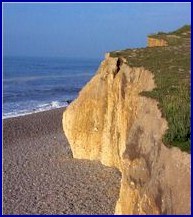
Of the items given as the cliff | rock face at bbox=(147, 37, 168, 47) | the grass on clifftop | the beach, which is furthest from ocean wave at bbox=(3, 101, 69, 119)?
the cliff

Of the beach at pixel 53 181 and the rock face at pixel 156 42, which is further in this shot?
the rock face at pixel 156 42

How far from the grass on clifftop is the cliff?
21 cm

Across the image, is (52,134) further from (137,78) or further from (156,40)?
Result: (137,78)

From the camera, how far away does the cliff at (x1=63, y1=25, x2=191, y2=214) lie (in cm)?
1104

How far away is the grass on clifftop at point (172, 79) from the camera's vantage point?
1214cm

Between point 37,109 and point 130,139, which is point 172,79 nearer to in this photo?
point 130,139

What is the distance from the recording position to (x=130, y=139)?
1379 cm

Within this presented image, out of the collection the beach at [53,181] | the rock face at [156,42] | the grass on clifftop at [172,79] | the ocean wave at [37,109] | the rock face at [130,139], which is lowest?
the ocean wave at [37,109]

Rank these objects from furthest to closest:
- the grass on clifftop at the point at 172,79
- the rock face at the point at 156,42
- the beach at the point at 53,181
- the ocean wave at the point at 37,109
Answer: the ocean wave at the point at 37,109 → the rock face at the point at 156,42 → the beach at the point at 53,181 → the grass on clifftop at the point at 172,79

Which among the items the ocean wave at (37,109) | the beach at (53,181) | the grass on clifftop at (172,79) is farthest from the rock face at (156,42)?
the ocean wave at (37,109)

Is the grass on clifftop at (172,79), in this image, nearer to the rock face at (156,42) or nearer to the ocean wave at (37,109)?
the rock face at (156,42)

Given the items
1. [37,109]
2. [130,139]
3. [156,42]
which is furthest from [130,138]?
[37,109]

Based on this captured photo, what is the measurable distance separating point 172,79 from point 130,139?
4088 mm

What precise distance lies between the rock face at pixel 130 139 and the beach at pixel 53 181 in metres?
0.86
